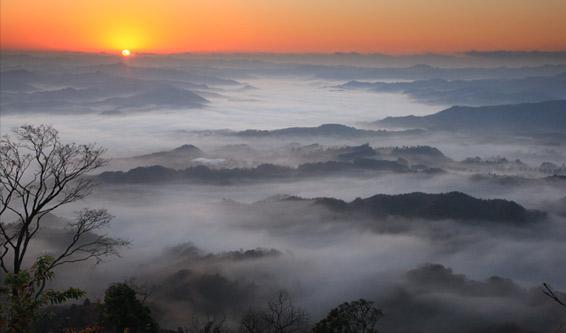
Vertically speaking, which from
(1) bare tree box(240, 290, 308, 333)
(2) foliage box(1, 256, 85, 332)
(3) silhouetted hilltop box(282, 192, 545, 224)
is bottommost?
(1) bare tree box(240, 290, 308, 333)

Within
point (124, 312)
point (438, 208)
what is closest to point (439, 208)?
point (438, 208)

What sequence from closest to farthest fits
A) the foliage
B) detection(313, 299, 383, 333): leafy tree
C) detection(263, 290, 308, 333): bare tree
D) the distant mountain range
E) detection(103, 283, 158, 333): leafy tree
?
the foliage → detection(263, 290, 308, 333): bare tree → detection(313, 299, 383, 333): leafy tree → detection(103, 283, 158, 333): leafy tree → the distant mountain range

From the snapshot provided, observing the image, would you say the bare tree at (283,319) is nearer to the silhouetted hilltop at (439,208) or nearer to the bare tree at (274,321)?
the bare tree at (274,321)

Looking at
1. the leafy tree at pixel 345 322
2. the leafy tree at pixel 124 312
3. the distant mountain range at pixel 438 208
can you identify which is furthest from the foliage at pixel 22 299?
the distant mountain range at pixel 438 208

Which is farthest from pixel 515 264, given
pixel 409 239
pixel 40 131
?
pixel 40 131

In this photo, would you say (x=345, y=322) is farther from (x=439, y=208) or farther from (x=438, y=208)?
(x=439, y=208)

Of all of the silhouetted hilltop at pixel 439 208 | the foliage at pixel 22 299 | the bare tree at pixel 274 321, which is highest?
the silhouetted hilltop at pixel 439 208

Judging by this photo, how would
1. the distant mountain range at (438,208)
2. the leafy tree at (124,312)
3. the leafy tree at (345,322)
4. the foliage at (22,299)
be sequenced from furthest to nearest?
the distant mountain range at (438,208) → the leafy tree at (124,312) → the leafy tree at (345,322) → the foliage at (22,299)

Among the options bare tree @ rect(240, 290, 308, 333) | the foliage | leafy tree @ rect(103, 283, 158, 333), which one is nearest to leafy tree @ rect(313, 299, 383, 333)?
bare tree @ rect(240, 290, 308, 333)

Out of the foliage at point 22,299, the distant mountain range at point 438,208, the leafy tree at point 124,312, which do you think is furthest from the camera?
the distant mountain range at point 438,208

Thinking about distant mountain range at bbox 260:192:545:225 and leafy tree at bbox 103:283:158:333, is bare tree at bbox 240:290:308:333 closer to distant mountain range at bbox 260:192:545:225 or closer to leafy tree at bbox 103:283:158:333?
leafy tree at bbox 103:283:158:333

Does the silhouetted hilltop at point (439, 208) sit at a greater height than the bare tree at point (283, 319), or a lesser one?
greater

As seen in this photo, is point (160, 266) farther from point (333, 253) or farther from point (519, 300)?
point (519, 300)
